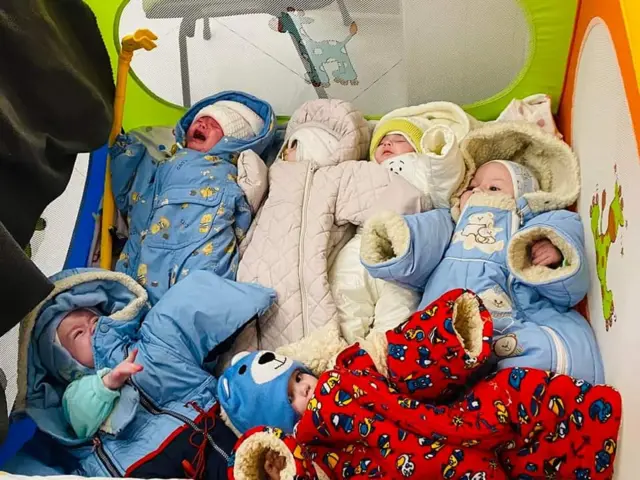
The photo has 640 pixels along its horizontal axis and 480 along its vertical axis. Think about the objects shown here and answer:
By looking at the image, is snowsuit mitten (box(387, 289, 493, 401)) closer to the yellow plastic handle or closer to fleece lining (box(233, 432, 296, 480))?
fleece lining (box(233, 432, 296, 480))

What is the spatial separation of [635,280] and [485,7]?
2.37 feet

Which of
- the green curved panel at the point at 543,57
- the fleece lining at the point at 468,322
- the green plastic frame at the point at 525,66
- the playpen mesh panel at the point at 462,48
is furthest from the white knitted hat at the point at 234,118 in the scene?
the fleece lining at the point at 468,322

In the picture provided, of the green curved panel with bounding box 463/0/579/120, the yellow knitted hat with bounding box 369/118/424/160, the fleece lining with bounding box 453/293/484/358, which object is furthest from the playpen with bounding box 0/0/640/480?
the fleece lining with bounding box 453/293/484/358

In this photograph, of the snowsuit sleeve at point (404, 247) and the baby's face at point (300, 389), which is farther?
the snowsuit sleeve at point (404, 247)

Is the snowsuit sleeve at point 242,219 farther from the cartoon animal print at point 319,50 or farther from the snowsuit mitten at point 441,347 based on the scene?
the snowsuit mitten at point 441,347

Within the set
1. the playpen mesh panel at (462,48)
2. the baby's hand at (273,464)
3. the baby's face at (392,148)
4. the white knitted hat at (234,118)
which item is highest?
the playpen mesh panel at (462,48)

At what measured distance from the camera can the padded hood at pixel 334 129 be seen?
58.0 inches

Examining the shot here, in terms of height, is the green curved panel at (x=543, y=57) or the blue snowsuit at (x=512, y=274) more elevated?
the green curved panel at (x=543, y=57)

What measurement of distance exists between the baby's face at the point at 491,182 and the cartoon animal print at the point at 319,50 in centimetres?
37

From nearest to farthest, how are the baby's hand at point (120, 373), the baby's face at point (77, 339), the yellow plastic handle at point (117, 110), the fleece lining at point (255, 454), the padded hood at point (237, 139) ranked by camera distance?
1. the fleece lining at point (255, 454)
2. the baby's hand at point (120, 373)
3. the baby's face at point (77, 339)
4. the yellow plastic handle at point (117, 110)
5. the padded hood at point (237, 139)

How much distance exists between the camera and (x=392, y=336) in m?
1.05

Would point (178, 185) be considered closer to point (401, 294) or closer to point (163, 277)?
point (163, 277)

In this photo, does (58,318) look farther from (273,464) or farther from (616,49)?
(616,49)

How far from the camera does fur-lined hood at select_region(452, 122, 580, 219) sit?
1.26 metres
